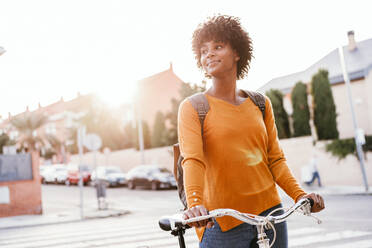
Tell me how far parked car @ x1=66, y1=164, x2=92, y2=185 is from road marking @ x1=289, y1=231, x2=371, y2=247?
26.2 meters

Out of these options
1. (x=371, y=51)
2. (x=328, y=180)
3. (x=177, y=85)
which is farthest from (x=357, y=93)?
(x=177, y=85)

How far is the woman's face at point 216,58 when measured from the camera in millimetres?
2213

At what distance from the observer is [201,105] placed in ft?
7.10

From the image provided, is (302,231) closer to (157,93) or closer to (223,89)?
(223,89)

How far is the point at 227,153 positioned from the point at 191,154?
174 millimetres

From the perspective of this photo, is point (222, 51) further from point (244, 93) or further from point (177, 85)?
point (177, 85)

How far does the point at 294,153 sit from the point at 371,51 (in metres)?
9.81

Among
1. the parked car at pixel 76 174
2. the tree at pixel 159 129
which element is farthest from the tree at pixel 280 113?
the parked car at pixel 76 174

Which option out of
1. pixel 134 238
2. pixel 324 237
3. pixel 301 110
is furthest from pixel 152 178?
pixel 324 237

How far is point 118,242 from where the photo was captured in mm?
8016

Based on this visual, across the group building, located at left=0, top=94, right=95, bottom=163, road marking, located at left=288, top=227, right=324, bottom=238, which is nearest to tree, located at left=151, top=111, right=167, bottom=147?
building, located at left=0, top=94, right=95, bottom=163

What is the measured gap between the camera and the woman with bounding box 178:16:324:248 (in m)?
2.06

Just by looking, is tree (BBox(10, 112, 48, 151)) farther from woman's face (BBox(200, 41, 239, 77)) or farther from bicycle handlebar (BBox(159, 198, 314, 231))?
bicycle handlebar (BBox(159, 198, 314, 231))

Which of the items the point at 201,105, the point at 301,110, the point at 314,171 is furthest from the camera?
the point at 301,110
